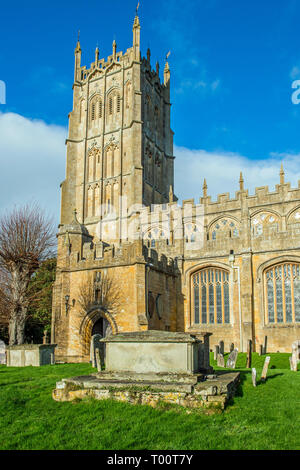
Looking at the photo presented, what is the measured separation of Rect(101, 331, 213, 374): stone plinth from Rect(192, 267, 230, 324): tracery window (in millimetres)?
16249

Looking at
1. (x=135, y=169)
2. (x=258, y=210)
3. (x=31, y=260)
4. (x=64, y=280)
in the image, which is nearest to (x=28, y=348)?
(x=64, y=280)

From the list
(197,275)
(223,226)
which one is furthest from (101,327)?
(223,226)

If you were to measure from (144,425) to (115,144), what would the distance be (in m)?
45.2

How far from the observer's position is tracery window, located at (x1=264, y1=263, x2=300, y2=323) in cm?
2331

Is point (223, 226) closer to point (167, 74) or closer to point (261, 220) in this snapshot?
point (261, 220)

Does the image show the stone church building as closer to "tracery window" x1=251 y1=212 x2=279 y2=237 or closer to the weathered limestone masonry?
"tracery window" x1=251 y1=212 x2=279 y2=237

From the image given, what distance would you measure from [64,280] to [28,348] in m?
6.07

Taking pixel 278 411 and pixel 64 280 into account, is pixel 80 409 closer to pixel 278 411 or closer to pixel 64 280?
pixel 278 411

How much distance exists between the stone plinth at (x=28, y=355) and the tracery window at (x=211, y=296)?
11.0m

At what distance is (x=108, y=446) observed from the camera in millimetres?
6234

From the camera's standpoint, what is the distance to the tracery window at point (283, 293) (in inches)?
918

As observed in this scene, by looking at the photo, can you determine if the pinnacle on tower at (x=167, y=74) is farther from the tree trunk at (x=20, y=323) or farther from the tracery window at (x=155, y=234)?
the tree trunk at (x=20, y=323)

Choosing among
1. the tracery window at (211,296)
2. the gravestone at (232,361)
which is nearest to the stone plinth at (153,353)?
the gravestone at (232,361)

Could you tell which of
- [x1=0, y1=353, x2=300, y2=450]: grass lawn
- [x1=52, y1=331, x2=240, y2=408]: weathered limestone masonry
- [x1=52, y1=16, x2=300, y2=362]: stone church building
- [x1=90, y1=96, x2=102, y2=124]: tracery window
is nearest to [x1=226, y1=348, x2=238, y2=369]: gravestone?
[x1=52, y1=16, x2=300, y2=362]: stone church building
